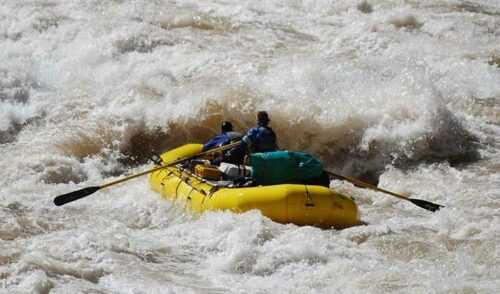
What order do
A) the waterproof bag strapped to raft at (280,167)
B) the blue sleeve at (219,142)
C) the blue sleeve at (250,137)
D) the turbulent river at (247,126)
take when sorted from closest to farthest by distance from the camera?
the turbulent river at (247,126) → the waterproof bag strapped to raft at (280,167) → the blue sleeve at (250,137) → the blue sleeve at (219,142)

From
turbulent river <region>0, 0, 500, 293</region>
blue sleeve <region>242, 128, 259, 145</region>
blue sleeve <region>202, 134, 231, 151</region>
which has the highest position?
blue sleeve <region>242, 128, 259, 145</region>

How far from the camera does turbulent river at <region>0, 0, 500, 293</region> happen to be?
632 cm

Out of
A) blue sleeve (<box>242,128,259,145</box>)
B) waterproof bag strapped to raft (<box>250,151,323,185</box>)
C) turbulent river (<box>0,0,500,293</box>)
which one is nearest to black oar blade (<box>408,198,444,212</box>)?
turbulent river (<box>0,0,500,293</box>)

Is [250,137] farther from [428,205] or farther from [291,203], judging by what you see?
[428,205]

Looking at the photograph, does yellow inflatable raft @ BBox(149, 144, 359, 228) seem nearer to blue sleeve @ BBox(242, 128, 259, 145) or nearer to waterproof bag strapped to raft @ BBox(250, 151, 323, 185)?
waterproof bag strapped to raft @ BBox(250, 151, 323, 185)

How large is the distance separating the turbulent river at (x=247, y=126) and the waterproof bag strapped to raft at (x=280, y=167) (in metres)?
0.70

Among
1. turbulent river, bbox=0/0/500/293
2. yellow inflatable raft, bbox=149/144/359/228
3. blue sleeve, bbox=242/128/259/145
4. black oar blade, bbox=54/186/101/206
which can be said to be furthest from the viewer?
blue sleeve, bbox=242/128/259/145

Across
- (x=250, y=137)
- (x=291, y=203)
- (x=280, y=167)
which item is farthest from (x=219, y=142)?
(x=291, y=203)

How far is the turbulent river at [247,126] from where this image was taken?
6324mm

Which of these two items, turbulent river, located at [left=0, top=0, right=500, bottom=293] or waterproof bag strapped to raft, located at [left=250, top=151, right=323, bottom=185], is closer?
turbulent river, located at [left=0, top=0, right=500, bottom=293]

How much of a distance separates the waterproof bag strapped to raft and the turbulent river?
0.70 m

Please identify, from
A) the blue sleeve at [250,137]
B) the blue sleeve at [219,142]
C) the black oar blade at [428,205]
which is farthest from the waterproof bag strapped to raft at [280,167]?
the black oar blade at [428,205]

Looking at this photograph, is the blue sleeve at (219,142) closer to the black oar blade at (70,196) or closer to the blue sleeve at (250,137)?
the blue sleeve at (250,137)

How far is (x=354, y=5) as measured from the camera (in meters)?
17.1
